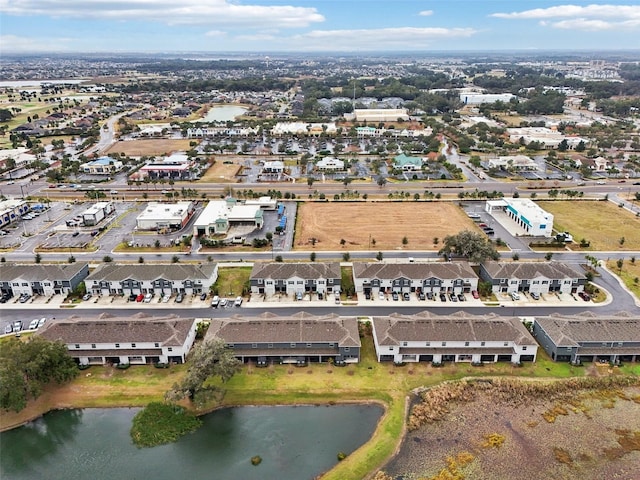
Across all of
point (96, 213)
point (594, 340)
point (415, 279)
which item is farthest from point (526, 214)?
point (96, 213)

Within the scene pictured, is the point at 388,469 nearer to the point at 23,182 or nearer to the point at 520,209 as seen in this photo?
the point at 520,209

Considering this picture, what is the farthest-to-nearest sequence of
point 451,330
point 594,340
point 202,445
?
point 451,330, point 594,340, point 202,445

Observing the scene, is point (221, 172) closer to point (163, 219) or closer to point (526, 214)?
point (163, 219)

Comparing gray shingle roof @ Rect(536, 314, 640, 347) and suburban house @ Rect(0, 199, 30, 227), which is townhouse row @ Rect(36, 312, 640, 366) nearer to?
gray shingle roof @ Rect(536, 314, 640, 347)

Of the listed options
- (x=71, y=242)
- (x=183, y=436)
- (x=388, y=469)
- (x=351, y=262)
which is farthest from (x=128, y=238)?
(x=388, y=469)

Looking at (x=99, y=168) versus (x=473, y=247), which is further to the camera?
(x=99, y=168)

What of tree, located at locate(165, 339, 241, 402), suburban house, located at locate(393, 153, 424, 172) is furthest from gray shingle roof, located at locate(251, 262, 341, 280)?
suburban house, located at locate(393, 153, 424, 172)
